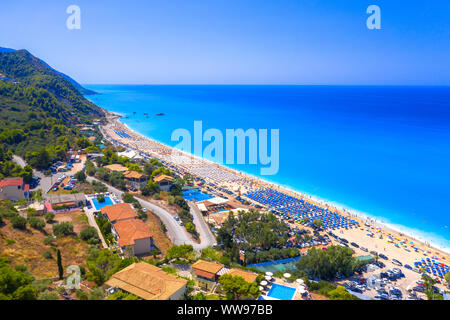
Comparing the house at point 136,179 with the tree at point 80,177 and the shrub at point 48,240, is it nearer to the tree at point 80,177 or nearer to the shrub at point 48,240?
the tree at point 80,177

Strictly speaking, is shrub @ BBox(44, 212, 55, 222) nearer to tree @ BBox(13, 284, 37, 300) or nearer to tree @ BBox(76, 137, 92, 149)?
tree @ BBox(13, 284, 37, 300)

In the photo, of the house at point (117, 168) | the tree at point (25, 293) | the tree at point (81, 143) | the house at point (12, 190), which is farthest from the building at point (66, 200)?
the tree at point (81, 143)

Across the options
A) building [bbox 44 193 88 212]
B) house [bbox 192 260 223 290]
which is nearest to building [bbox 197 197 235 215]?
building [bbox 44 193 88 212]

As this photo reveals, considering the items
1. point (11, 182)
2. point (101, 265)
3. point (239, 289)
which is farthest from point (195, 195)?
point (239, 289)

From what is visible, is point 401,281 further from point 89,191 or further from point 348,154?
point 348,154

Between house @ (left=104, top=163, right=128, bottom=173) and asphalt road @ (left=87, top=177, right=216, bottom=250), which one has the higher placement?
house @ (left=104, top=163, right=128, bottom=173)
